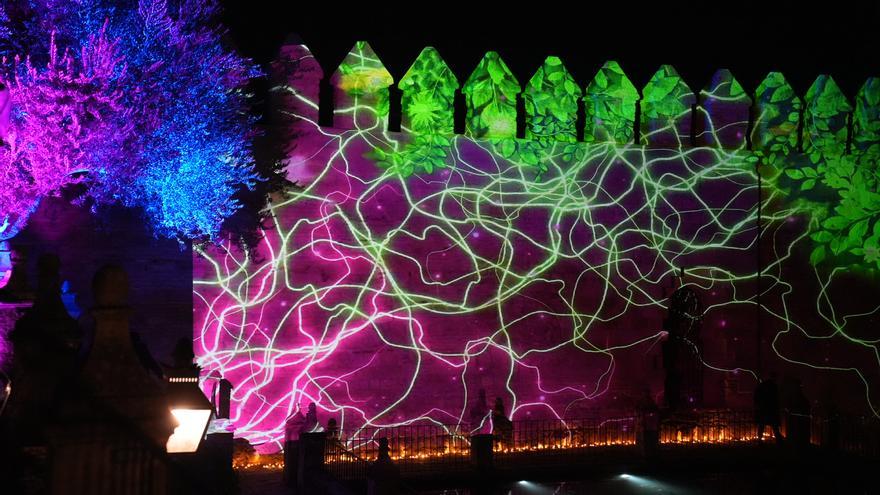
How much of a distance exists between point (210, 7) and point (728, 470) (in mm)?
9086

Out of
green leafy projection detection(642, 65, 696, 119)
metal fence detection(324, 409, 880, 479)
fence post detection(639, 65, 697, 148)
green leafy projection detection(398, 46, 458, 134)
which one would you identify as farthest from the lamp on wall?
green leafy projection detection(642, 65, 696, 119)

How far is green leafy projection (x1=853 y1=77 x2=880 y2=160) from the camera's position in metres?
14.2

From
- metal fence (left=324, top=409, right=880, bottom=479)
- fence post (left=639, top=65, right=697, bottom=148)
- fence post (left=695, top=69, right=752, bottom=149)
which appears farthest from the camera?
fence post (left=695, top=69, right=752, bottom=149)

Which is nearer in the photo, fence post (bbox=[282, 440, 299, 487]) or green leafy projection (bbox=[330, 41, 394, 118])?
fence post (bbox=[282, 440, 299, 487])

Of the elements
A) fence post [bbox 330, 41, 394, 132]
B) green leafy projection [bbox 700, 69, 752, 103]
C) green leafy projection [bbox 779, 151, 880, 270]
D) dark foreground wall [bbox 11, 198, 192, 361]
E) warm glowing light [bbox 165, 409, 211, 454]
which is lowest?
warm glowing light [bbox 165, 409, 211, 454]

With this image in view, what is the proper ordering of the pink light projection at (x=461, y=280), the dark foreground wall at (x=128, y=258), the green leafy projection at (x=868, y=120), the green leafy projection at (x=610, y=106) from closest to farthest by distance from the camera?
the dark foreground wall at (x=128, y=258) → the pink light projection at (x=461, y=280) → the green leafy projection at (x=610, y=106) → the green leafy projection at (x=868, y=120)

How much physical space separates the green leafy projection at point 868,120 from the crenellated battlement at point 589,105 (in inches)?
0.7

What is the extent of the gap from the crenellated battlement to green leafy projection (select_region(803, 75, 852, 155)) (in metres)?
0.02

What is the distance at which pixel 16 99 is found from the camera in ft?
25.8

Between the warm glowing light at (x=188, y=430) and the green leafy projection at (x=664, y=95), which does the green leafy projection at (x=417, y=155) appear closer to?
the green leafy projection at (x=664, y=95)

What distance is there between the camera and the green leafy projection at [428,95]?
12.1 m

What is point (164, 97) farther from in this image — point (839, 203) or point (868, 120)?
point (868, 120)

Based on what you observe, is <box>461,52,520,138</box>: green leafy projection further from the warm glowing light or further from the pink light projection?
the warm glowing light

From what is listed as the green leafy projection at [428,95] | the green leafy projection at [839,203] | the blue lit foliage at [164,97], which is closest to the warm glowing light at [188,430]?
the blue lit foliage at [164,97]
